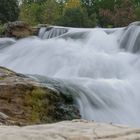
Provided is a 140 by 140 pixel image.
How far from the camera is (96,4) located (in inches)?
1746

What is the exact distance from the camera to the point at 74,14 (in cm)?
3016

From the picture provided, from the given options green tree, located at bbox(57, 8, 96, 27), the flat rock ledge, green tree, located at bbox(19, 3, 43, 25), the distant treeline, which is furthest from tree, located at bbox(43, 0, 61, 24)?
the flat rock ledge

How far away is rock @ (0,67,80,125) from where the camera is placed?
7996mm

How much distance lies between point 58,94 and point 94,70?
6604 mm

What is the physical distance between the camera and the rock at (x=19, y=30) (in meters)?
22.7

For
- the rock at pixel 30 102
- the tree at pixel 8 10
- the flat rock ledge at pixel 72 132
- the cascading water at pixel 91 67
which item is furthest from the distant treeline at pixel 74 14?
the flat rock ledge at pixel 72 132

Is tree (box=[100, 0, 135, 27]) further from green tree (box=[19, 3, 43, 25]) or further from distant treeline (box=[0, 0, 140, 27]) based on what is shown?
green tree (box=[19, 3, 43, 25])

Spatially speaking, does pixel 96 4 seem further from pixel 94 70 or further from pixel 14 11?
pixel 94 70

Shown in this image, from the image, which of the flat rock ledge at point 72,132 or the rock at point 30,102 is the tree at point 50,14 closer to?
the rock at point 30,102

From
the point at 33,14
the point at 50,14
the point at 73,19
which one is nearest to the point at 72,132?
the point at 73,19

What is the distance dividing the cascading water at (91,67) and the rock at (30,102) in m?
0.44

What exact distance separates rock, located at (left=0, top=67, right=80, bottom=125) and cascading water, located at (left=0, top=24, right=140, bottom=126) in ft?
1.44

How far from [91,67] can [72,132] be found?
12618 mm

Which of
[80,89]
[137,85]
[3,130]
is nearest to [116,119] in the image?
[80,89]
